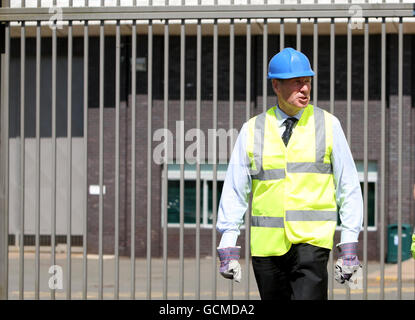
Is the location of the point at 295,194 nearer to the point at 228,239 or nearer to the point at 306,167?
the point at 306,167

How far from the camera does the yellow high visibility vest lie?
4594mm

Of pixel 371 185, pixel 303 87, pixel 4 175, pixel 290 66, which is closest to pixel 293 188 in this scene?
pixel 303 87

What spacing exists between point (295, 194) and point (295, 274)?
1.42 feet

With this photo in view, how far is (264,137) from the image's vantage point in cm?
470

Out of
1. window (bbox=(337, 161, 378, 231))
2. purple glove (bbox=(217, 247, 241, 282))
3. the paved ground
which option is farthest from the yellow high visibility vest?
window (bbox=(337, 161, 378, 231))

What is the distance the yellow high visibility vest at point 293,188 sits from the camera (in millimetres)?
4594

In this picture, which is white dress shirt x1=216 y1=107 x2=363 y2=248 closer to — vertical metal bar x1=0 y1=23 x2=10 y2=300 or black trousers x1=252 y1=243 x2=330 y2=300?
black trousers x1=252 y1=243 x2=330 y2=300

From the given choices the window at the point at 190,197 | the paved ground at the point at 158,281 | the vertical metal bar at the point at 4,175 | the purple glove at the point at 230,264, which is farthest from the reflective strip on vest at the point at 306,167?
the window at the point at 190,197

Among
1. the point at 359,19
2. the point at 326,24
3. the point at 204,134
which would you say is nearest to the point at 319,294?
the point at 359,19

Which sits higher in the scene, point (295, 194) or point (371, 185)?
point (295, 194)

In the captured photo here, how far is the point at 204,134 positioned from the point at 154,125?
123 centimetres

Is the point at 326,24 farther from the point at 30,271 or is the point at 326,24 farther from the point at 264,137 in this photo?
the point at 264,137

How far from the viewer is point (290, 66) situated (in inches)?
183
